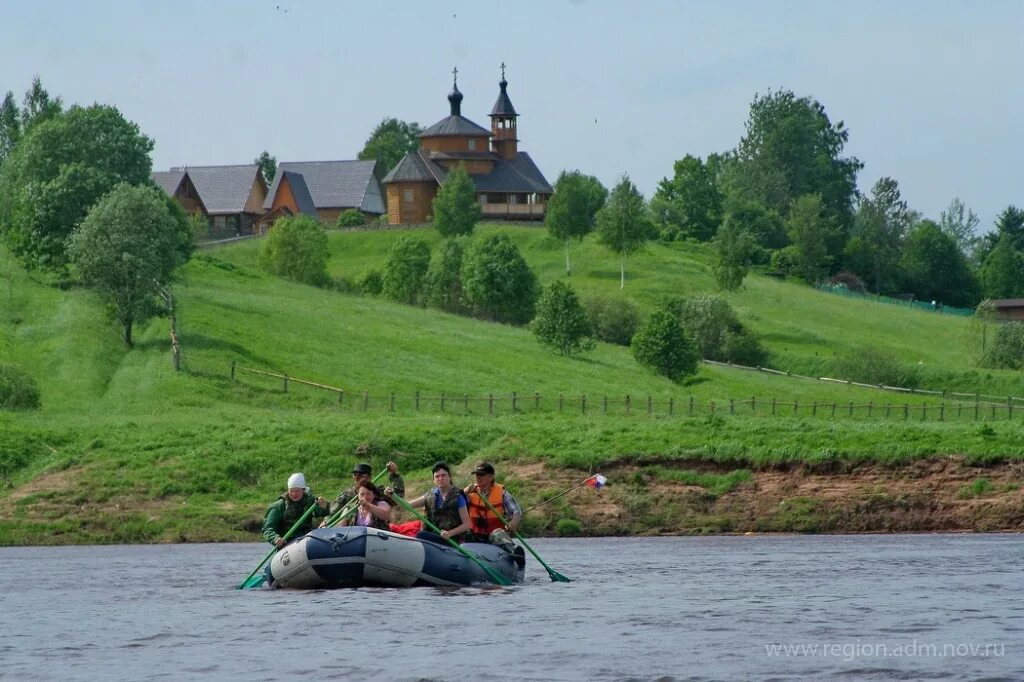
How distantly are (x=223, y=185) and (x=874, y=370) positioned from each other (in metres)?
83.5

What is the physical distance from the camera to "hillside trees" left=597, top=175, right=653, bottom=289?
124688 millimetres

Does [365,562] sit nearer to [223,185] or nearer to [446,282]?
[446,282]

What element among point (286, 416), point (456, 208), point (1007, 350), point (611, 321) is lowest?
point (286, 416)

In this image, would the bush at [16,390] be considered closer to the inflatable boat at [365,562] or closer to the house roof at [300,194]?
the inflatable boat at [365,562]

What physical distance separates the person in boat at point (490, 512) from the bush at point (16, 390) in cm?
3169

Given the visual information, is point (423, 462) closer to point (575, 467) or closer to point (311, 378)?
point (575, 467)

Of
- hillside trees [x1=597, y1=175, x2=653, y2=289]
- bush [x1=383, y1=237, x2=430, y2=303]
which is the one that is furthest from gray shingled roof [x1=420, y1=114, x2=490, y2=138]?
bush [x1=383, y1=237, x2=430, y2=303]

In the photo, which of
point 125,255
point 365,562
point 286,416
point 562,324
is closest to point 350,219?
point 562,324

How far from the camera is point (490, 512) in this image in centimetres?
3053

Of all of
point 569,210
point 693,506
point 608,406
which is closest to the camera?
point 693,506

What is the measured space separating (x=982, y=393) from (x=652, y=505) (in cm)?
4893

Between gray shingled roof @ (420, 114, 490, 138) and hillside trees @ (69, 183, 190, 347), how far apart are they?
7622cm

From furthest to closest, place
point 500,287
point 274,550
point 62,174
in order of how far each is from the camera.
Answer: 1. point 500,287
2. point 62,174
3. point 274,550

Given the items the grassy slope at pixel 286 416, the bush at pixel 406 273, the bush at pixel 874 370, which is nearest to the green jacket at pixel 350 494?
the grassy slope at pixel 286 416
